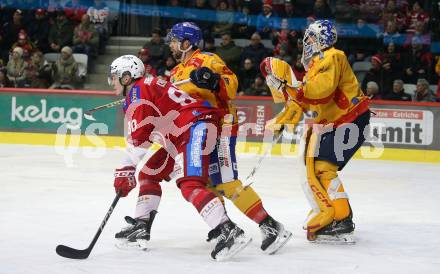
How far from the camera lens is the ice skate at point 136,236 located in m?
5.33

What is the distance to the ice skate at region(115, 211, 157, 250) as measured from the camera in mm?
5332

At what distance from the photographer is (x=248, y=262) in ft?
16.6

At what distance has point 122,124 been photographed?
11.0 metres

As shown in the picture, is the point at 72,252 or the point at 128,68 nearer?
the point at 72,252

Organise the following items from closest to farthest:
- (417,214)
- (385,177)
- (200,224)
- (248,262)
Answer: (248,262)
(200,224)
(417,214)
(385,177)

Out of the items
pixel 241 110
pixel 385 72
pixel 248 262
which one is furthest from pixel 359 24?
pixel 248 262

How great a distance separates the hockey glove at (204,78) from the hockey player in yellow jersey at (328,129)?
53 cm

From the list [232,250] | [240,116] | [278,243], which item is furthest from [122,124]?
[232,250]

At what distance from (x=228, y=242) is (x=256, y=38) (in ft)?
24.5

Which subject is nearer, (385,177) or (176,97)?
(176,97)

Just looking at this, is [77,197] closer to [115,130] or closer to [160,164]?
[160,164]

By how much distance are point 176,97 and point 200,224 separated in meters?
1.28

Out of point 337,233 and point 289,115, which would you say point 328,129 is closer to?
point 289,115

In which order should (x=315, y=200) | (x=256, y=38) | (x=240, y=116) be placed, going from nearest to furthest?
(x=315, y=200) → (x=240, y=116) → (x=256, y=38)
